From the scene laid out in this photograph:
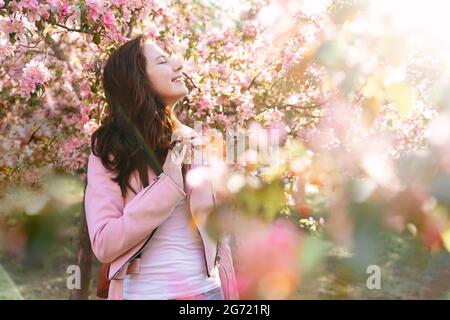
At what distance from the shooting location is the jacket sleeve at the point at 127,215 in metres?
1.97

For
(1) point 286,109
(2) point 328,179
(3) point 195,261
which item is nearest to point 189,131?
(3) point 195,261

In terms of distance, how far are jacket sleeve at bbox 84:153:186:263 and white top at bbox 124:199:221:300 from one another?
80 millimetres

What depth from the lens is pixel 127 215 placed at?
1981 millimetres

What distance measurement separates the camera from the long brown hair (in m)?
2.13

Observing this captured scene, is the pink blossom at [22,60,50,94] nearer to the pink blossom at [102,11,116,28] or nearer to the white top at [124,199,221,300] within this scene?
the pink blossom at [102,11,116,28]

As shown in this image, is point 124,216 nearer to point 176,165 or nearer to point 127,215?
point 127,215

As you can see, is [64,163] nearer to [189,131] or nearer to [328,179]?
[189,131]

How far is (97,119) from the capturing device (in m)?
3.96

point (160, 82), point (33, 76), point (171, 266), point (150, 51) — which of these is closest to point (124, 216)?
point (171, 266)

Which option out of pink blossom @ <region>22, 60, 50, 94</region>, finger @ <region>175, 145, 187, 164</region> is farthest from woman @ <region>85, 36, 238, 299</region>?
pink blossom @ <region>22, 60, 50, 94</region>

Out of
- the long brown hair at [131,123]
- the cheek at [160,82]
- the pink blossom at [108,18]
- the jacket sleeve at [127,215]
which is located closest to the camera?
the jacket sleeve at [127,215]

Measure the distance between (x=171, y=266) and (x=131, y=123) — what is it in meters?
0.55

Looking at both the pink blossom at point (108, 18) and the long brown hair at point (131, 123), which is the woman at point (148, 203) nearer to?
the long brown hair at point (131, 123)

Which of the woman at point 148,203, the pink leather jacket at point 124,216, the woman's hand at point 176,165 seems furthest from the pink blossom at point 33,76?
the woman's hand at point 176,165
